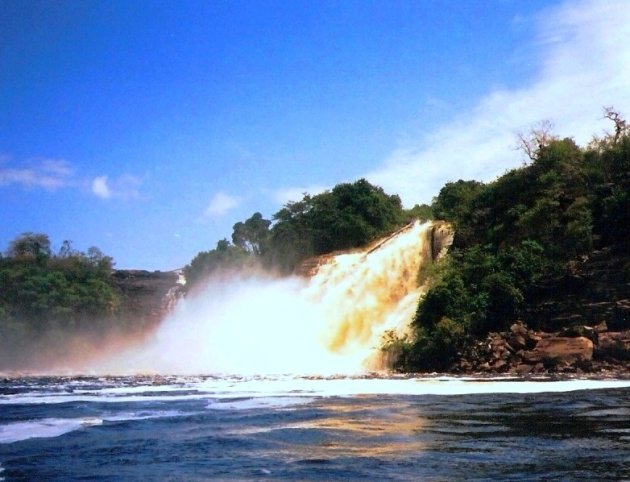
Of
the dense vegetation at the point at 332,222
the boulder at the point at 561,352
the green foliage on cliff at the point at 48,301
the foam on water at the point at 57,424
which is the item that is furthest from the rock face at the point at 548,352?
the green foliage on cliff at the point at 48,301

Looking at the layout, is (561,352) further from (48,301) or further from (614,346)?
(48,301)

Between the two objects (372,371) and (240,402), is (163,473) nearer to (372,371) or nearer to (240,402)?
(240,402)

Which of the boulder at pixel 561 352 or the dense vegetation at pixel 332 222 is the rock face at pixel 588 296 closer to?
the boulder at pixel 561 352

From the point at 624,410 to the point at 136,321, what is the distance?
61313 mm

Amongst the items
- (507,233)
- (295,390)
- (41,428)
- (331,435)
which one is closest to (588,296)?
(507,233)

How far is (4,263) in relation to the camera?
73.2 meters

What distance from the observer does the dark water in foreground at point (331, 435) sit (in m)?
10.1

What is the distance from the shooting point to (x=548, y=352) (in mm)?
30562

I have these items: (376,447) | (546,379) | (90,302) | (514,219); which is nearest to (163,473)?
(376,447)

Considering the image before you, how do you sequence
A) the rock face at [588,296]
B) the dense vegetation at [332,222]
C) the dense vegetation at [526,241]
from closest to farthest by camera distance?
the rock face at [588,296] → the dense vegetation at [526,241] → the dense vegetation at [332,222]

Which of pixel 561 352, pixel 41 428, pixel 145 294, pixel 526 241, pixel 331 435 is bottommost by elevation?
pixel 331 435

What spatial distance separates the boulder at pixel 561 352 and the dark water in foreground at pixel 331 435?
6.54 meters

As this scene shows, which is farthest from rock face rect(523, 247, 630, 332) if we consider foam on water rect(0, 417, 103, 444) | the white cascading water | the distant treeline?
foam on water rect(0, 417, 103, 444)

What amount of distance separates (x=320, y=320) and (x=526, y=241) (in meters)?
13.0
